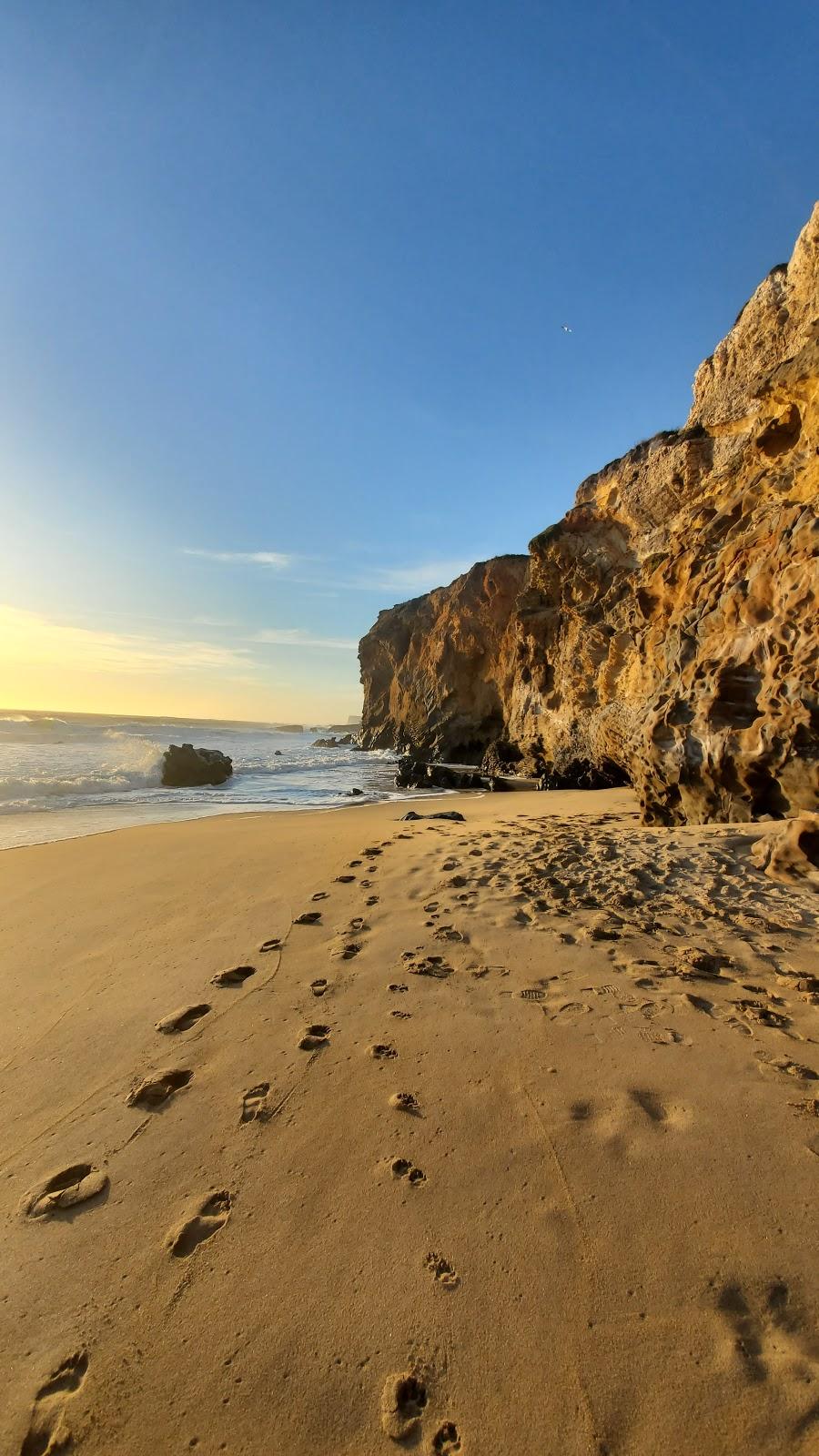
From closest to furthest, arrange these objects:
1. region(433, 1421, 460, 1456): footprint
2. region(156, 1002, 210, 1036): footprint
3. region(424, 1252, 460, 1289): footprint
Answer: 1. region(433, 1421, 460, 1456): footprint
2. region(424, 1252, 460, 1289): footprint
3. region(156, 1002, 210, 1036): footprint

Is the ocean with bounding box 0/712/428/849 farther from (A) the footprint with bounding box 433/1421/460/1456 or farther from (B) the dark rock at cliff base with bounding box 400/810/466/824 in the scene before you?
(A) the footprint with bounding box 433/1421/460/1456

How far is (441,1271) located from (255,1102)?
1141 millimetres

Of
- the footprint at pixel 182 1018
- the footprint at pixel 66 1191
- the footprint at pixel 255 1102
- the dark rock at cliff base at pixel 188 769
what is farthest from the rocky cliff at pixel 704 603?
the dark rock at cliff base at pixel 188 769

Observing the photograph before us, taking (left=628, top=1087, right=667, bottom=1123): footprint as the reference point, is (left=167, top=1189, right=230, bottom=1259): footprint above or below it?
below

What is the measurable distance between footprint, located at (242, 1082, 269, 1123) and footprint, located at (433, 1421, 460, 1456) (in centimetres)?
131

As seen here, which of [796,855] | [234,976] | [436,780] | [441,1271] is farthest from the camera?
[436,780]

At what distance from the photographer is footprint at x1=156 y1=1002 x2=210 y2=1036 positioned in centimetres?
323

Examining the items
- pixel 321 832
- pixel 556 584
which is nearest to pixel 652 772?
pixel 321 832

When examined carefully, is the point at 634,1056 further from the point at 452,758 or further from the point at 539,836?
the point at 452,758

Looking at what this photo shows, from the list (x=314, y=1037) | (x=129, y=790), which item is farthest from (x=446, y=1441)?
(x=129, y=790)

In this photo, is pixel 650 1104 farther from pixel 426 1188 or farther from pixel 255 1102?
pixel 255 1102

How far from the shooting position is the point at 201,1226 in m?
1.96

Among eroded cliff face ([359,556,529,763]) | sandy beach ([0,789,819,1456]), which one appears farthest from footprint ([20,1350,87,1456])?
eroded cliff face ([359,556,529,763])

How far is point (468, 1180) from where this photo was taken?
2.04 meters
